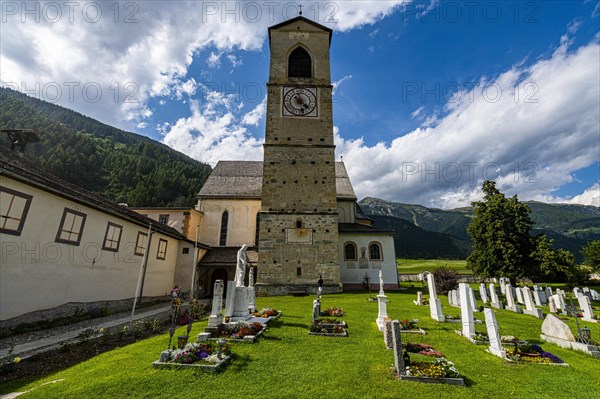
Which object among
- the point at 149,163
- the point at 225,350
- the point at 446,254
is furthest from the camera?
the point at 446,254

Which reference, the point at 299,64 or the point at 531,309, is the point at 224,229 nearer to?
the point at 299,64

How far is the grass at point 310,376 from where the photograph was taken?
573 cm

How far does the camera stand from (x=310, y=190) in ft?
83.8

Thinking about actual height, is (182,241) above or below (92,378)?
above

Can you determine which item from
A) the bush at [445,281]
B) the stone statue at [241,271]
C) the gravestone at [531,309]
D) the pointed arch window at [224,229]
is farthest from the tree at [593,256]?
the stone statue at [241,271]

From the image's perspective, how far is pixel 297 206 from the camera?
25.2 m

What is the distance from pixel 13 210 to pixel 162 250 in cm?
1212

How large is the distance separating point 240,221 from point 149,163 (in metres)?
76.3

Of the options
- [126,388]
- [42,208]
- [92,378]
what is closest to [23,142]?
[42,208]

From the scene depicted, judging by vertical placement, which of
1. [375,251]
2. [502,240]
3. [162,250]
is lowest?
[162,250]

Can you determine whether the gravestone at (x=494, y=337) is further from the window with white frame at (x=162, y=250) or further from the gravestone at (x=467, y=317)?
the window with white frame at (x=162, y=250)

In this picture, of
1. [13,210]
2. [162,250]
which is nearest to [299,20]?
[162,250]

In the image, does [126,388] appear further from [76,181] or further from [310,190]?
[76,181]

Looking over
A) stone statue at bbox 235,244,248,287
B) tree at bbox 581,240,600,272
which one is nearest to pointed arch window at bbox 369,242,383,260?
stone statue at bbox 235,244,248,287
